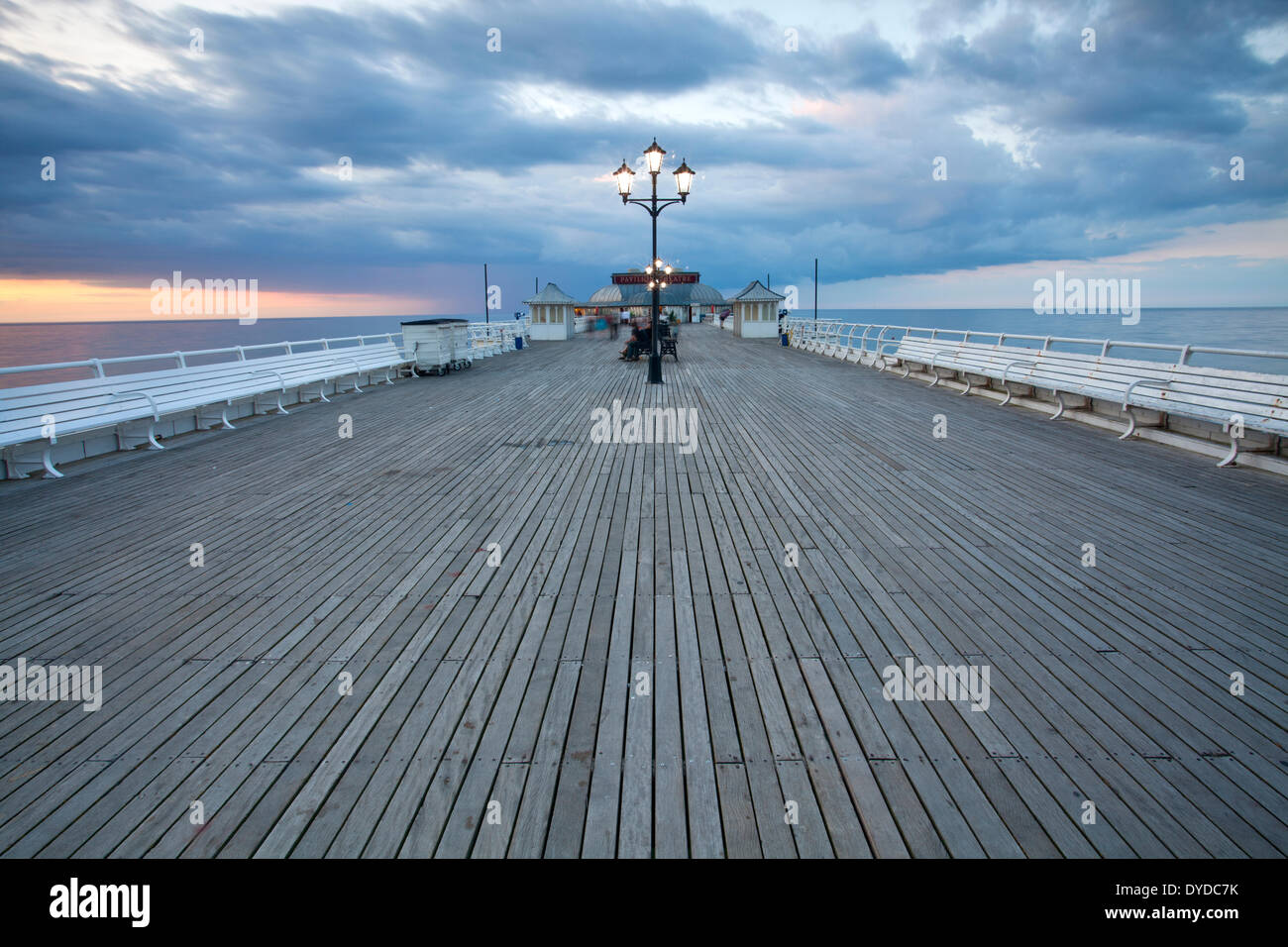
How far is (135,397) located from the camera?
28.8ft

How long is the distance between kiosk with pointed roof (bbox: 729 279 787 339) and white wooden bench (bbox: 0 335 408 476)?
23.1 m

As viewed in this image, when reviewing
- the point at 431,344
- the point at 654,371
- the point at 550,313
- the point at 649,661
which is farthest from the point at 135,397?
the point at 550,313

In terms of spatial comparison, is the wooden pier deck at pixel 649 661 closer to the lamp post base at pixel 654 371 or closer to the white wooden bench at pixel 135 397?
the white wooden bench at pixel 135 397

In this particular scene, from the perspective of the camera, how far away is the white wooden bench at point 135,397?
716 centimetres

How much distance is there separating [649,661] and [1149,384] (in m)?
8.03

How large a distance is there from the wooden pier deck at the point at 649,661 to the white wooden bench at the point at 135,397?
2.19 ft

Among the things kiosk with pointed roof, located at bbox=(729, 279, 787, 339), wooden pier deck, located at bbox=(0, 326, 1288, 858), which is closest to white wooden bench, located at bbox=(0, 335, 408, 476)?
wooden pier deck, located at bbox=(0, 326, 1288, 858)

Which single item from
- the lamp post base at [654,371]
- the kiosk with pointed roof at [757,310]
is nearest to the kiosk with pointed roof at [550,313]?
the kiosk with pointed roof at [757,310]

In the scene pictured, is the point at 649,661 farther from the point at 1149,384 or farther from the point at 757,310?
the point at 757,310

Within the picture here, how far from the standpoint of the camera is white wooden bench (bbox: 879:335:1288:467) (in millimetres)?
6680
